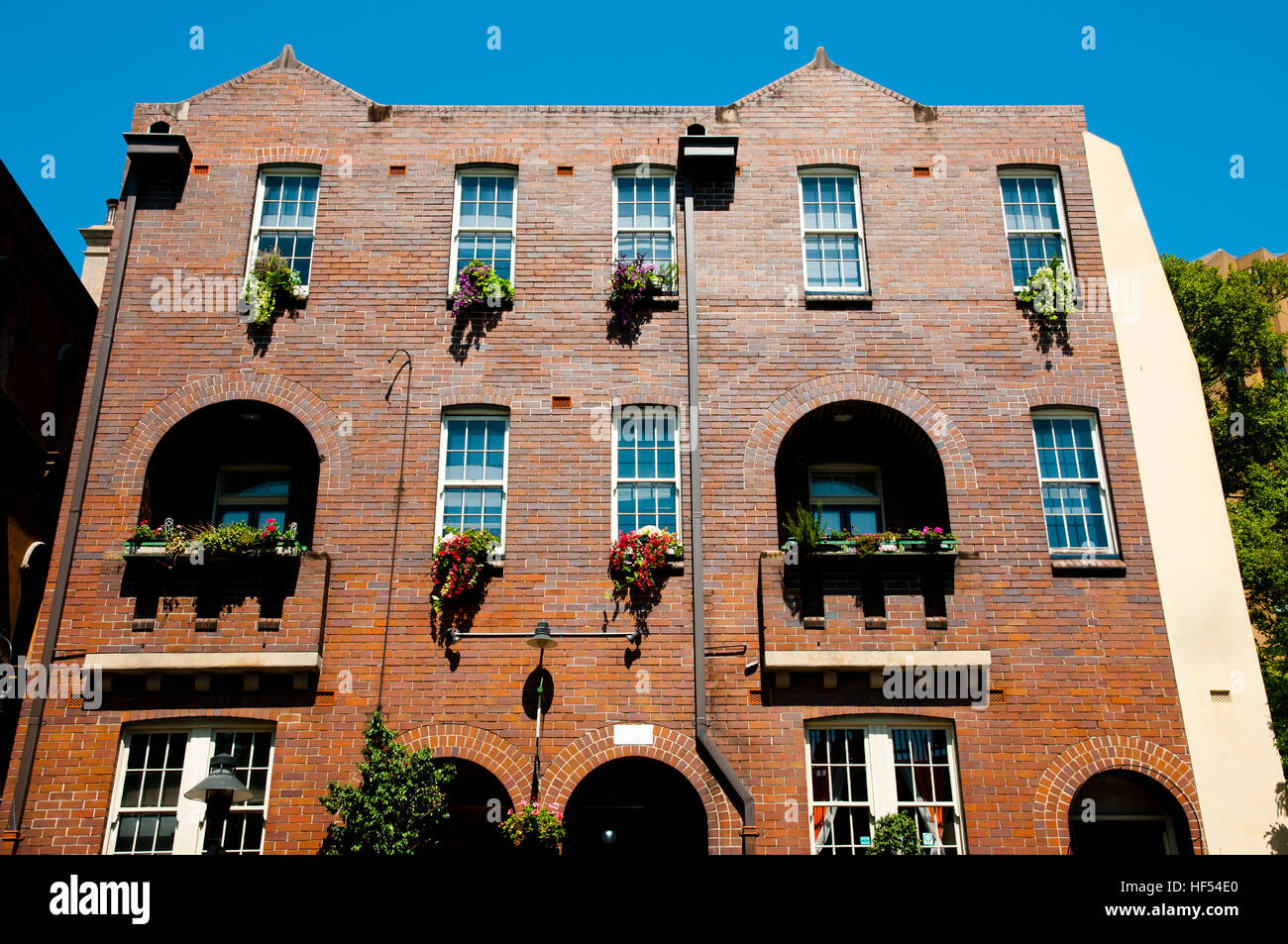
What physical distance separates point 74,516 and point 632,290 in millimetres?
8606

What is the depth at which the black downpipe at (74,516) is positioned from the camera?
12.7 m

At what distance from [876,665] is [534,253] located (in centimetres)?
811

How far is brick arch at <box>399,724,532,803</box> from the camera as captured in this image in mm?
12898

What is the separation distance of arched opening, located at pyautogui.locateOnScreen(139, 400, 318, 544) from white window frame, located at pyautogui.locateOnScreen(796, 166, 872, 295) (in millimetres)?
8188

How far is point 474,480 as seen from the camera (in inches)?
571

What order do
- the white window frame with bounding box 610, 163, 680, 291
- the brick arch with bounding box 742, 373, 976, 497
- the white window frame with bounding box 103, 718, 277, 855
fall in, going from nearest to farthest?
the white window frame with bounding box 103, 718, 277, 855, the brick arch with bounding box 742, 373, 976, 497, the white window frame with bounding box 610, 163, 680, 291

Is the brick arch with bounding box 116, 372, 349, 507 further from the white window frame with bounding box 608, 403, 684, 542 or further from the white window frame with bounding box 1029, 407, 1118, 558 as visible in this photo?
the white window frame with bounding box 1029, 407, 1118, 558

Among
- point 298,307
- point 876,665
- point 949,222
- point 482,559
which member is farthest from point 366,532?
point 949,222

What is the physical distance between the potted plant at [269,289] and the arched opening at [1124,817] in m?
13.4

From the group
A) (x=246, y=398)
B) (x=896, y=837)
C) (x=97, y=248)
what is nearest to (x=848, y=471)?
(x=896, y=837)

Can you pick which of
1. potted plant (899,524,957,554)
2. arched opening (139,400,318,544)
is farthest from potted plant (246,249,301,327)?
potted plant (899,524,957,554)

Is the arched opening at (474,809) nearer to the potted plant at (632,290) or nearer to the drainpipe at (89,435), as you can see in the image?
the drainpipe at (89,435)

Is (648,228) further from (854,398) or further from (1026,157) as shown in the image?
(1026,157)

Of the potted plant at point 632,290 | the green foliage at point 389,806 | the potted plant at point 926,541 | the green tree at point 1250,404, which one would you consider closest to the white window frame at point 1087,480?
the potted plant at point 926,541
